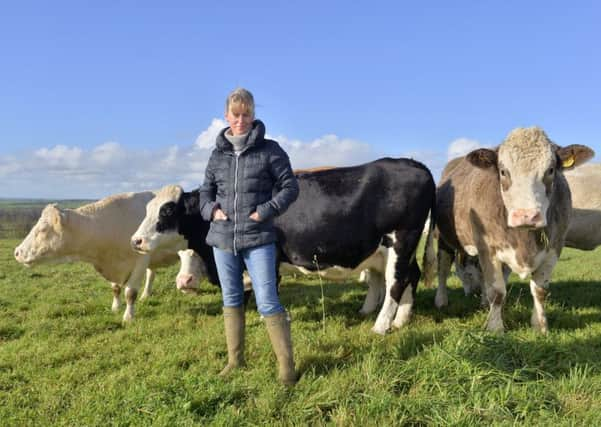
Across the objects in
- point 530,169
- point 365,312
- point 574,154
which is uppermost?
point 574,154

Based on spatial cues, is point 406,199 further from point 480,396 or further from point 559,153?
point 480,396

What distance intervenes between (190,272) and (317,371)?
11.7 feet

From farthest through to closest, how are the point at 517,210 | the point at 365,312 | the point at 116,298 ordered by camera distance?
the point at 116,298 → the point at 365,312 → the point at 517,210

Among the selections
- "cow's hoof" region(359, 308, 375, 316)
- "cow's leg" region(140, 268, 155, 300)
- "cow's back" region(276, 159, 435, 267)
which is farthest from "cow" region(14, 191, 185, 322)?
"cow's hoof" region(359, 308, 375, 316)

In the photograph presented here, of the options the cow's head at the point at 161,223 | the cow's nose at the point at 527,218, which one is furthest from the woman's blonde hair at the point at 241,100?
the cow's head at the point at 161,223

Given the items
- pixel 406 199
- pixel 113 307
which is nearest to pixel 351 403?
pixel 406 199

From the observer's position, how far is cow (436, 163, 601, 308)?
7562 mm

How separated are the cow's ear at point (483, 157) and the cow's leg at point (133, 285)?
4981 mm

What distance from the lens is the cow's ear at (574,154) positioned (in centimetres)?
474

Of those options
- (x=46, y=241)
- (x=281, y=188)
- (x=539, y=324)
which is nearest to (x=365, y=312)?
(x=539, y=324)

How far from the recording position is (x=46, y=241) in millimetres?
7168

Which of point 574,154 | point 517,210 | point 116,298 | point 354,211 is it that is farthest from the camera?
point 116,298

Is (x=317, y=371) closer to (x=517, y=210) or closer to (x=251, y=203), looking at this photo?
(x=251, y=203)

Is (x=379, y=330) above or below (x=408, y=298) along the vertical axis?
below
